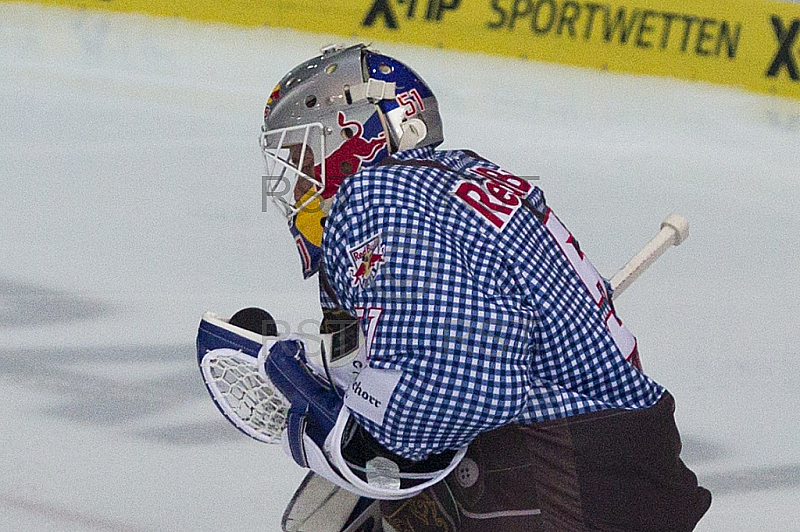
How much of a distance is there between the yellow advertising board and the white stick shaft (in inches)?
156

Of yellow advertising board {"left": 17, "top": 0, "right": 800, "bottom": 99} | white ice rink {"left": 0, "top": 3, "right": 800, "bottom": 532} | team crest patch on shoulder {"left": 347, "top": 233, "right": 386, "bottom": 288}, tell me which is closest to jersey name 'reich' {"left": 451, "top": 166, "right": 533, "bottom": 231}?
team crest patch on shoulder {"left": 347, "top": 233, "right": 386, "bottom": 288}

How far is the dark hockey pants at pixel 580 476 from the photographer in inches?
66.4

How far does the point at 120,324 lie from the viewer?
3.43 meters

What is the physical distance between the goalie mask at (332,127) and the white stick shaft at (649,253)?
0.48m

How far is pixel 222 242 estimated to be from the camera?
154 inches

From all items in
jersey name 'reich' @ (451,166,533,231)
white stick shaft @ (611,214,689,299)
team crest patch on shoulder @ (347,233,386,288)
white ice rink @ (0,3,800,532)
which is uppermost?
jersey name 'reich' @ (451,166,533,231)

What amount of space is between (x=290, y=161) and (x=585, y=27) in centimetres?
452

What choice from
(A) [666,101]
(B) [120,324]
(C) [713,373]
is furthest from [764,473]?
(A) [666,101]

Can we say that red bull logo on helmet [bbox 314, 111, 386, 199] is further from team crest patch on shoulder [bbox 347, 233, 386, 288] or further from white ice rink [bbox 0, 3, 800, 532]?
white ice rink [bbox 0, 3, 800, 532]

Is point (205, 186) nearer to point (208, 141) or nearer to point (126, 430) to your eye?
point (208, 141)

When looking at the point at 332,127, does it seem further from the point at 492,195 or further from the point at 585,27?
the point at 585,27

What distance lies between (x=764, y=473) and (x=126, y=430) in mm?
1533

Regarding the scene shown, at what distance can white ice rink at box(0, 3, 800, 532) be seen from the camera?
2734 millimetres

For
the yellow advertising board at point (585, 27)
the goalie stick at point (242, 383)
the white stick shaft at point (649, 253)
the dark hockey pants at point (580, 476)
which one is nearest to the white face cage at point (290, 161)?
the goalie stick at point (242, 383)
